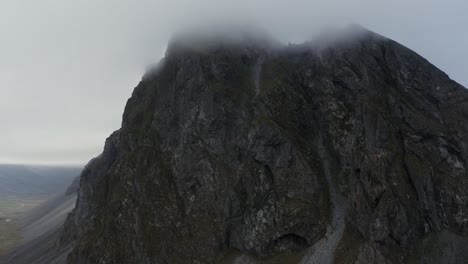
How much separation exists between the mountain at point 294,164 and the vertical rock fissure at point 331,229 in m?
0.25

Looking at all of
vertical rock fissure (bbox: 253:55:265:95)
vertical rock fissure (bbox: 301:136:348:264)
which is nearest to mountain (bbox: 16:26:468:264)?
vertical rock fissure (bbox: 301:136:348:264)

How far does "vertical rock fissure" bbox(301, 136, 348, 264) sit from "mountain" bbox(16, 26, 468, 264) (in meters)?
0.25

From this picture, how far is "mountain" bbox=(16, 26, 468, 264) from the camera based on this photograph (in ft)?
251

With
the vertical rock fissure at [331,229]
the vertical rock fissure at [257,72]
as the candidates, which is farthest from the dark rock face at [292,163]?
the vertical rock fissure at [257,72]

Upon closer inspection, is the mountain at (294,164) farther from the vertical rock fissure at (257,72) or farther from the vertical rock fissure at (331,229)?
the vertical rock fissure at (257,72)

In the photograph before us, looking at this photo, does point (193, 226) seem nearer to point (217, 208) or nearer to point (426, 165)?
point (217, 208)

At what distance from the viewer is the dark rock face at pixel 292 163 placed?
3027 inches

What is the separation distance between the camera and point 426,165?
81.0 meters

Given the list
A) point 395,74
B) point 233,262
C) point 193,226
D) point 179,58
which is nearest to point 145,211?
point 193,226

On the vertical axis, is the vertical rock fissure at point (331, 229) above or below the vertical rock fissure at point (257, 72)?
below

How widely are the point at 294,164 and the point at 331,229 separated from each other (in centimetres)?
1759

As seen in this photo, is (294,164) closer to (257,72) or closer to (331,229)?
(331,229)

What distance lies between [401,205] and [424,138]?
65.8 ft

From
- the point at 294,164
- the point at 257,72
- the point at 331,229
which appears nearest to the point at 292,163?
the point at 294,164
